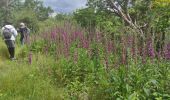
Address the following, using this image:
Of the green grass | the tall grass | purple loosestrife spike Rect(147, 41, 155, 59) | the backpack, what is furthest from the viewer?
the backpack

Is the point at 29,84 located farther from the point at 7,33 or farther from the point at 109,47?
the point at 7,33

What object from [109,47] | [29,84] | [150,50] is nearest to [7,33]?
[29,84]

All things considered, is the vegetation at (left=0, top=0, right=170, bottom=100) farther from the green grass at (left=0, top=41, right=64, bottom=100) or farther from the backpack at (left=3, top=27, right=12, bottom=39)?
the backpack at (left=3, top=27, right=12, bottom=39)

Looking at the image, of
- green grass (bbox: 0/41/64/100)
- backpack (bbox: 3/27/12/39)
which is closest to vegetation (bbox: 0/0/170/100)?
green grass (bbox: 0/41/64/100)

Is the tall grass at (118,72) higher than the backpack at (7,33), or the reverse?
the backpack at (7,33)

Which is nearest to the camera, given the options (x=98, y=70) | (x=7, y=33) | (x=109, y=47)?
(x=109, y=47)

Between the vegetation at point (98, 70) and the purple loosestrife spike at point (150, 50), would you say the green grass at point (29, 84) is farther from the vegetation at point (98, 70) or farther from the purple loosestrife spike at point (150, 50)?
the purple loosestrife spike at point (150, 50)

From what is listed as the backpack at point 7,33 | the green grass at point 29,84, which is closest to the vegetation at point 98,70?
the green grass at point 29,84

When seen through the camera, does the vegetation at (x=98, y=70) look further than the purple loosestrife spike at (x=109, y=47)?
No

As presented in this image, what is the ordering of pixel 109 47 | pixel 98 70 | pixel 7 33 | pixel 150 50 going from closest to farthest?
pixel 150 50, pixel 109 47, pixel 98 70, pixel 7 33

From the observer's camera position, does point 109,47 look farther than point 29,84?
No

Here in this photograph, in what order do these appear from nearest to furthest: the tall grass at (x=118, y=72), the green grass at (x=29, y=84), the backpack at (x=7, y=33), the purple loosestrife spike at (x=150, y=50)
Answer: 1. the tall grass at (x=118, y=72)
2. the purple loosestrife spike at (x=150, y=50)
3. the green grass at (x=29, y=84)
4. the backpack at (x=7, y=33)

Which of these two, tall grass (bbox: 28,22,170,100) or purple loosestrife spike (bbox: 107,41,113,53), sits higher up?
purple loosestrife spike (bbox: 107,41,113,53)

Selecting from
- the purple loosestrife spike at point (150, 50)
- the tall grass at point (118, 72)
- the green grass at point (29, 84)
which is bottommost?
the green grass at point (29, 84)
